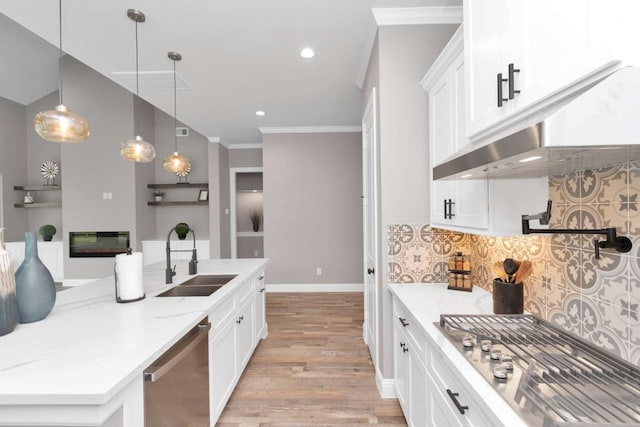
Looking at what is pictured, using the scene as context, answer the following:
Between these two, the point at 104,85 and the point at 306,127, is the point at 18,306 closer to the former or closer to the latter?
the point at 306,127

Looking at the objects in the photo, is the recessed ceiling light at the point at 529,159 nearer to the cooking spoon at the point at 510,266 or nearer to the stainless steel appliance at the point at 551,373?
the stainless steel appliance at the point at 551,373

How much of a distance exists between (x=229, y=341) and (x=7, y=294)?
4.12ft

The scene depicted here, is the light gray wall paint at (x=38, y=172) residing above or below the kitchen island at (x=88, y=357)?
above

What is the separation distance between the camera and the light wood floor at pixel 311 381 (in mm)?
2146

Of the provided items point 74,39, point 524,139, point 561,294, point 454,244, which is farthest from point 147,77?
point 561,294

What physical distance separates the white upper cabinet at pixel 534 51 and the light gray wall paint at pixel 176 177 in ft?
19.7

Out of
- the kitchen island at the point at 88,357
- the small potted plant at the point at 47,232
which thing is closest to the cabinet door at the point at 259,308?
the kitchen island at the point at 88,357

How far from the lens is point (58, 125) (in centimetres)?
191

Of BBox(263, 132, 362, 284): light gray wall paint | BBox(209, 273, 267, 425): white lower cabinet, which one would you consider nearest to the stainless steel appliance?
BBox(209, 273, 267, 425): white lower cabinet

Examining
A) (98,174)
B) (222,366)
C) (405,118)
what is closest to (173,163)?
(222,366)

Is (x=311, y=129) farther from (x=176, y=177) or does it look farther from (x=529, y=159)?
(x=529, y=159)

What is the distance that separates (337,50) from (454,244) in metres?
1.88

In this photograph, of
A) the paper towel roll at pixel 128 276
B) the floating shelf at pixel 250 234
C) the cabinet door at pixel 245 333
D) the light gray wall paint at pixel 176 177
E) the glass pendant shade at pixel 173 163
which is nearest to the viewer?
the paper towel roll at pixel 128 276

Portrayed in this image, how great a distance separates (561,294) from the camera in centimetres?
136
